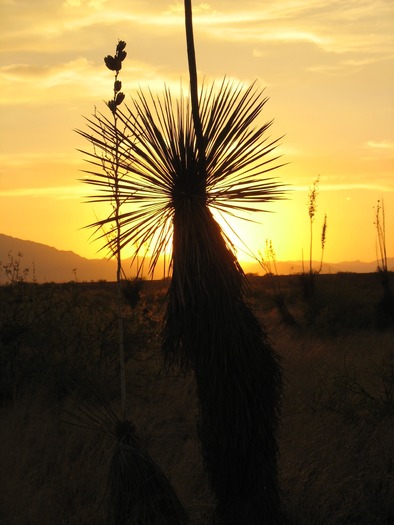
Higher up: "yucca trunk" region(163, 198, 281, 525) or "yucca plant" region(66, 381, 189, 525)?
"yucca trunk" region(163, 198, 281, 525)

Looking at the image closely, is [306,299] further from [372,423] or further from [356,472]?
[356,472]

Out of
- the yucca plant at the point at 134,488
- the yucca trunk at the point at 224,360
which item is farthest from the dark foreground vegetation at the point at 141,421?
the yucca trunk at the point at 224,360

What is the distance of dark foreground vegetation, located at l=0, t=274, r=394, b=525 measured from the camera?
24.1 ft

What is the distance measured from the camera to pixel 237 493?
660 centimetres

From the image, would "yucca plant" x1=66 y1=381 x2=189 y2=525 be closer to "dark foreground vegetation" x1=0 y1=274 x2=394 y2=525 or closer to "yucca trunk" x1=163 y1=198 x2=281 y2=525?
"dark foreground vegetation" x1=0 y1=274 x2=394 y2=525

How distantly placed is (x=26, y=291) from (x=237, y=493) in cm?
711

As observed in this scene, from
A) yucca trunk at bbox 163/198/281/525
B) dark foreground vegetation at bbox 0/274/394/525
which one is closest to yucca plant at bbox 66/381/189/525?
dark foreground vegetation at bbox 0/274/394/525

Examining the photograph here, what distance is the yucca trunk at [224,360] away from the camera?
20.5 feet

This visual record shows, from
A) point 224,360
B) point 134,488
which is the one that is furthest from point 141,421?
point 224,360

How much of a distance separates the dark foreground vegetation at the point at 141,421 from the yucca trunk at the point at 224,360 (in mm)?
485

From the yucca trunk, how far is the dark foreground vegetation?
49 centimetres

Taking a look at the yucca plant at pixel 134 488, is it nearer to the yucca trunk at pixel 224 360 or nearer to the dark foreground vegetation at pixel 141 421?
the dark foreground vegetation at pixel 141 421

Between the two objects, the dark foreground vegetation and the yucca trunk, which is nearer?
the yucca trunk

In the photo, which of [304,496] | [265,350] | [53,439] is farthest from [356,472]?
[53,439]
